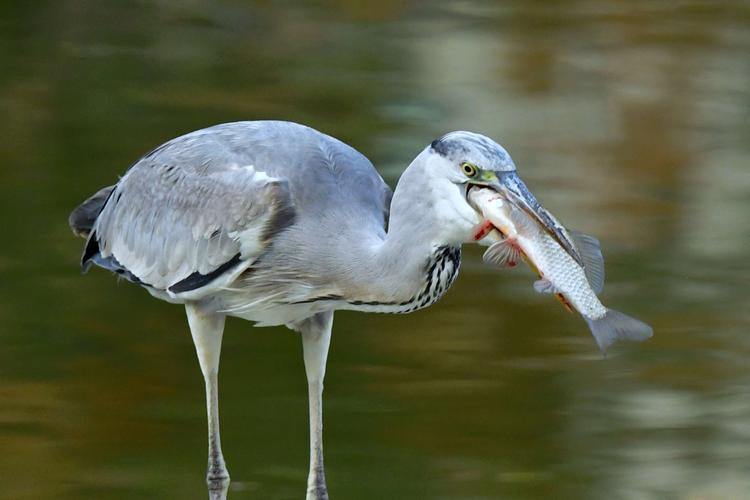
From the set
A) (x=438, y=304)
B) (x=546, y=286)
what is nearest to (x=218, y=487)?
(x=546, y=286)

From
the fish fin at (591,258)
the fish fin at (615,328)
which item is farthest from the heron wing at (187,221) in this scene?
the fish fin at (615,328)

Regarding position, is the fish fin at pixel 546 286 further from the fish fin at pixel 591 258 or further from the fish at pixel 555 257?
the fish fin at pixel 591 258

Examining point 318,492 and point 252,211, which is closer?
point 252,211

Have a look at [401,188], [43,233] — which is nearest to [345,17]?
[43,233]

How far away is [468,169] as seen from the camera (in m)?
3.73

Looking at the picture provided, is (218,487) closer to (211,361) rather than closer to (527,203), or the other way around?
(211,361)

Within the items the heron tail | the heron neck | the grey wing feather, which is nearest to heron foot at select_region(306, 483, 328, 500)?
the grey wing feather

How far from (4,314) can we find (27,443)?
1.14 metres

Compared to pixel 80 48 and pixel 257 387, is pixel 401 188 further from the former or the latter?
pixel 80 48

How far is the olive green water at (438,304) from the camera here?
5.30 meters

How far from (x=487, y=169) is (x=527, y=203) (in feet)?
0.48

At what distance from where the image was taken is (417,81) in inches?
364

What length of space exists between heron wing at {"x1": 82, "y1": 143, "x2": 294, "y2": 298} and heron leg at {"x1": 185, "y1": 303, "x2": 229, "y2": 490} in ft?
0.37

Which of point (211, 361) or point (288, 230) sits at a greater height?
point (288, 230)
